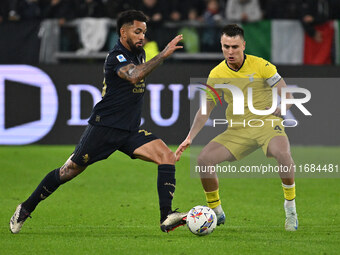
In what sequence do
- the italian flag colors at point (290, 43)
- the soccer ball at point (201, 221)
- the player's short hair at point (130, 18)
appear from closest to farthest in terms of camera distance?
the soccer ball at point (201, 221)
the player's short hair at point (130, 18)
the italian flag colors at point (290, 43)

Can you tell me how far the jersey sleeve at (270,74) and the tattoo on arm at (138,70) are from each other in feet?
5.75

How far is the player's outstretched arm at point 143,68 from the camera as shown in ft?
24.0

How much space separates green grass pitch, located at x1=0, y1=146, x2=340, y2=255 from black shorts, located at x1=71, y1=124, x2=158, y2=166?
2.57 feet

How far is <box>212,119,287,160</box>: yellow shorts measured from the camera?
28.4 feet

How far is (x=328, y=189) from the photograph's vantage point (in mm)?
11953

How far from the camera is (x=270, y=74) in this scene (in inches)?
343

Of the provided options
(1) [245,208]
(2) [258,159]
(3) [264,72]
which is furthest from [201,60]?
(3) [264,72]

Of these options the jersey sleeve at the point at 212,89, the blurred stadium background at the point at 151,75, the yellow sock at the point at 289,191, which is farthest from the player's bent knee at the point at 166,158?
the blurred stadium background at the point at 151,75

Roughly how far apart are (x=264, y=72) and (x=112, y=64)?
6.07 ft

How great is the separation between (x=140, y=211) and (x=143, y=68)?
296 centimetres

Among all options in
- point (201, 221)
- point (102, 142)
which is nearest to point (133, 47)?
point (102, 142)

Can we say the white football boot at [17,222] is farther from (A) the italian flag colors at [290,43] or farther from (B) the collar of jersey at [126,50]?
(A) the italian flag colors at [290,43]

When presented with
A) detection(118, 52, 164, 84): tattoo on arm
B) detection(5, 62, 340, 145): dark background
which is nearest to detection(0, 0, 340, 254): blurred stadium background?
detection(5, 62, 340, 145): dark background

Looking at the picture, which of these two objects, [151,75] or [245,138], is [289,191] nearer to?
[245,138]
